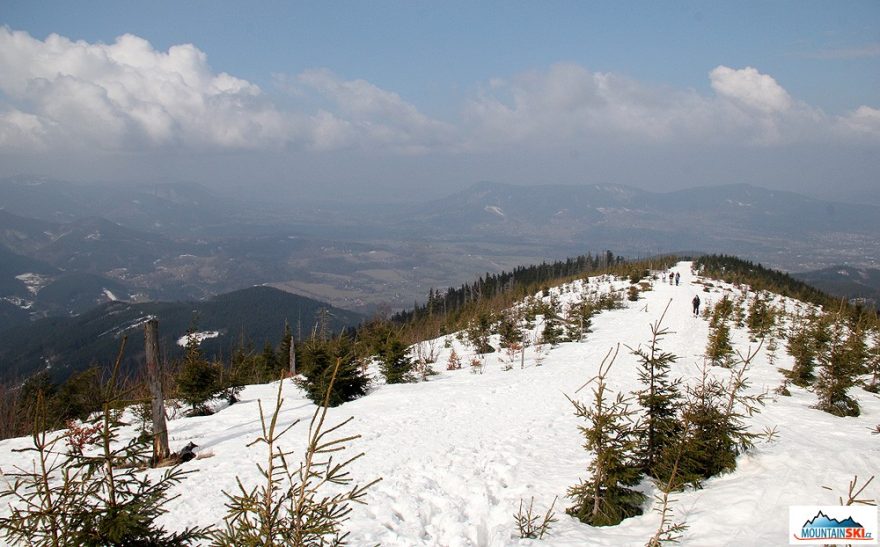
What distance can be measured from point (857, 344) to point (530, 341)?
14953 millimetres

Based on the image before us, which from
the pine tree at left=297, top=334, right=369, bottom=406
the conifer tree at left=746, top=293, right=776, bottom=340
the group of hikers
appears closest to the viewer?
the pine tree at left=297, top=334, right=369, bottom=406

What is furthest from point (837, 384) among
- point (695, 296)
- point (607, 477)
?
point (695, 296)

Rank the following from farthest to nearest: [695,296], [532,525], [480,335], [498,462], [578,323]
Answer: [695,296] < [578,323] < [480,335] < [498,462] < [532,525]

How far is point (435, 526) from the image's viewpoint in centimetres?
729

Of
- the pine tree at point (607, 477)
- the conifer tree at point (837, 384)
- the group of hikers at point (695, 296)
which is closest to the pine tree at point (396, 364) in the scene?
the pine tree at point (607, 477)

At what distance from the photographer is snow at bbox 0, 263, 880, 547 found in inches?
261

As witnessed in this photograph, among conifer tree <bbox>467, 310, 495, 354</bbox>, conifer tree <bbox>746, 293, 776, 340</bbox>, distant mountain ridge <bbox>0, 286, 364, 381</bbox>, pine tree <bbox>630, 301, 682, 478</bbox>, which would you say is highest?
pine tree <bbox>630, 301, 682, 478</bbox>

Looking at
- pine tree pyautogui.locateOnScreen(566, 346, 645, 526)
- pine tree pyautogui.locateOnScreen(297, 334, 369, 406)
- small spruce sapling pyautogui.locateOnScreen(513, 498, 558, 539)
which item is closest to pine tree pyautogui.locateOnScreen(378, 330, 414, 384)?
pine tree pyautogui.locateOnScreen(297, 334, 369, 406)

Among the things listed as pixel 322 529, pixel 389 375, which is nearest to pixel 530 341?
pixel 389 375

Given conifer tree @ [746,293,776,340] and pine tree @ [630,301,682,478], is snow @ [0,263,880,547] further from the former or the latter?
conifer tree @ [746,293,776,340]

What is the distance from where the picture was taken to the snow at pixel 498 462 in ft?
21.7

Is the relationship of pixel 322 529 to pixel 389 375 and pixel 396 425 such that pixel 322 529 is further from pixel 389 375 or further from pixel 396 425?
pixel 389 375

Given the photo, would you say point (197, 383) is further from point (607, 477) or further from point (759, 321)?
point (759, 321)

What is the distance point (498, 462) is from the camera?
9812 millimetres
